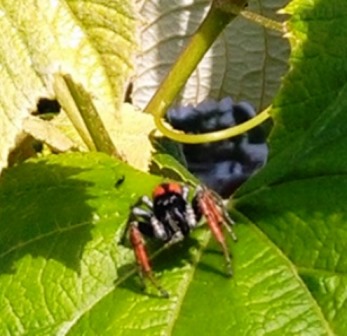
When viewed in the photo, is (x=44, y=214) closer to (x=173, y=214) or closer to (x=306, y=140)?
(x=173, y=214)

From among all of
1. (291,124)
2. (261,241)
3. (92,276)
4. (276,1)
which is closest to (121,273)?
(92,276)

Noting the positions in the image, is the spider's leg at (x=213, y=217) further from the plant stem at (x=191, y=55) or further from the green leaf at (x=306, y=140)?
the plant stem at (x=191, y=55)

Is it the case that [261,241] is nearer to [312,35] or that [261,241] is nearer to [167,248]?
[167,248]

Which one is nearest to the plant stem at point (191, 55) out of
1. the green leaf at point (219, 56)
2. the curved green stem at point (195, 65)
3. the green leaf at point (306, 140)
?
the curved green stem at point (195, 65)

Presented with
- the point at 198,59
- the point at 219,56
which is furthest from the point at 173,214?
the point at 219,56

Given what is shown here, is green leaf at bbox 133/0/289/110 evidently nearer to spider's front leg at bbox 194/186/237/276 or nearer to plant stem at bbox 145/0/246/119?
plant stem at bbox 145/0/246/119
